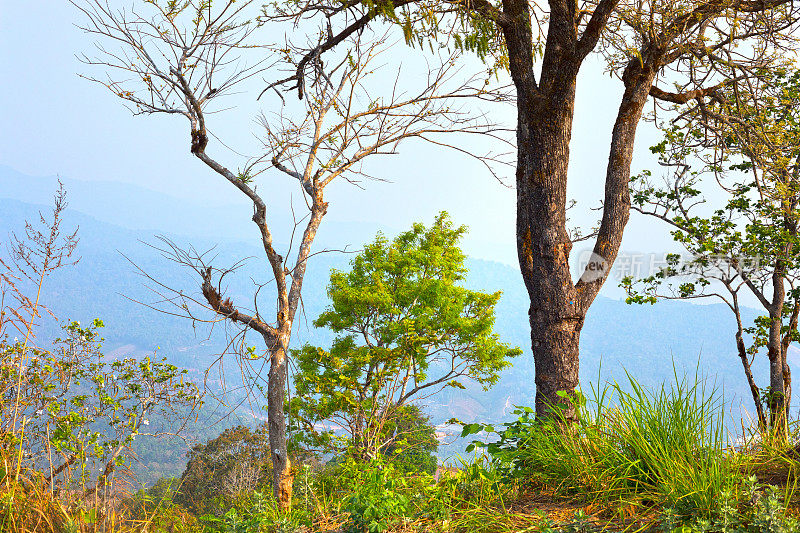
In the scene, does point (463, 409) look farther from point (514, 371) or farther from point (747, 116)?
point (747, 116)

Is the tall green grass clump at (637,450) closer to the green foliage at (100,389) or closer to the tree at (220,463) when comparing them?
the green foliage at (100,389)

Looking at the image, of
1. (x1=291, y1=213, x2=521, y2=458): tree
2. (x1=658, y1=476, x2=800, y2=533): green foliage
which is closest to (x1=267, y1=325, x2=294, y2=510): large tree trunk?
(x1=658, y1=476, x2=800, y2=533): green foliage

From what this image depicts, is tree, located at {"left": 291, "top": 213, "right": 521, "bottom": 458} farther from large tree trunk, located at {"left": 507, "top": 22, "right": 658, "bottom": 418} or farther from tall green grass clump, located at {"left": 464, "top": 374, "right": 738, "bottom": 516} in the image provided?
tall green grass clump, located at {"left": 464, "top": 374, "right": 738, "bottom": 516}

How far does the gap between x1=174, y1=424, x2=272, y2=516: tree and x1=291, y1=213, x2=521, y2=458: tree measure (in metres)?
7.09

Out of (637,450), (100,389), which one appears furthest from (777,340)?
(100,389)

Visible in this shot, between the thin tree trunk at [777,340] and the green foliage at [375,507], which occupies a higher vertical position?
the thin tree trunk at [777,340]

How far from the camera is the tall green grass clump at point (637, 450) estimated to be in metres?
2.32

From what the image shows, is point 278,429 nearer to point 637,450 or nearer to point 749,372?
point 637,450

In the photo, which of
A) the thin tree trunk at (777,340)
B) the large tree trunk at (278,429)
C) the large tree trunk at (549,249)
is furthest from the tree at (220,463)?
the large tree trunk at (549,249)

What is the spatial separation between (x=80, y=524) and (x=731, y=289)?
10564mm

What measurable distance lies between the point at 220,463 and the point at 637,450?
19969mm

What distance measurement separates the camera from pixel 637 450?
2658mm

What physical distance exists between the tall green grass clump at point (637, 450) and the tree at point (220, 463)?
1713 cm

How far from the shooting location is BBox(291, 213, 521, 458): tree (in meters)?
12.6
